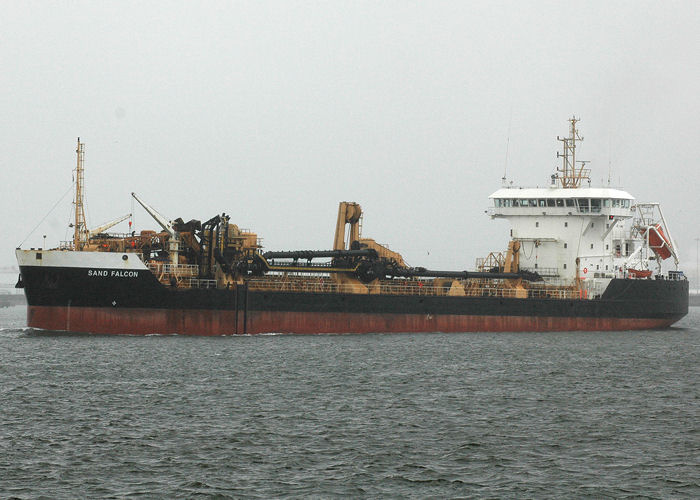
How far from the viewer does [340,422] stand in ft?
76.1

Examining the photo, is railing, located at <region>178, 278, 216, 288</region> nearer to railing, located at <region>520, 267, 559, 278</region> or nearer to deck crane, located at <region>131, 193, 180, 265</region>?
deck crane, located at <region>131, 193, 180, 265</region>

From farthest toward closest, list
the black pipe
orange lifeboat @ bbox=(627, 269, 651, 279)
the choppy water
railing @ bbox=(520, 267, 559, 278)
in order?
orange lifeboat @ bbox=(627, 269, 651, 279) < railing @ bbox=(520, 267, 559, 278) < the black pipe < the choppy water

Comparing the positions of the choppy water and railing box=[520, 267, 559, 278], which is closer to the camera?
the choppy water

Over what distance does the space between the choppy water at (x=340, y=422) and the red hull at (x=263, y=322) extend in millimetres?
2327

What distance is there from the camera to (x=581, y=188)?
183 feet

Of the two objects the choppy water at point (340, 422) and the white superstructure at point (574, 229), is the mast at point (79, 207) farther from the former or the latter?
the white superstructure at point (574, 229)

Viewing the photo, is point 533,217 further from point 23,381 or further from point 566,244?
point 23,381

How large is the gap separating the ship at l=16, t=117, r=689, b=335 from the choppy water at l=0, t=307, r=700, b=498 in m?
3.35

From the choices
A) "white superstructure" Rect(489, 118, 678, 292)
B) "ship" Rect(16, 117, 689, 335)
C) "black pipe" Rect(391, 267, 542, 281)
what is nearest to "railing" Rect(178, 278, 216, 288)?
"ship" Rect(16, 117, 689, 335)

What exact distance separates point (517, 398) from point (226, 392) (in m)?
9.15

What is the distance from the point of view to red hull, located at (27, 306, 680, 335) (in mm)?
41562

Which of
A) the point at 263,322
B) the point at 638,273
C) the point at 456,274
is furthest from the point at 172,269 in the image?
the point at 638,273

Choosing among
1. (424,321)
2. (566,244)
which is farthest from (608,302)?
(424,321)

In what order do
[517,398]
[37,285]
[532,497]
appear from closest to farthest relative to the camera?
[532,497] < [517,398] < [37,285]
